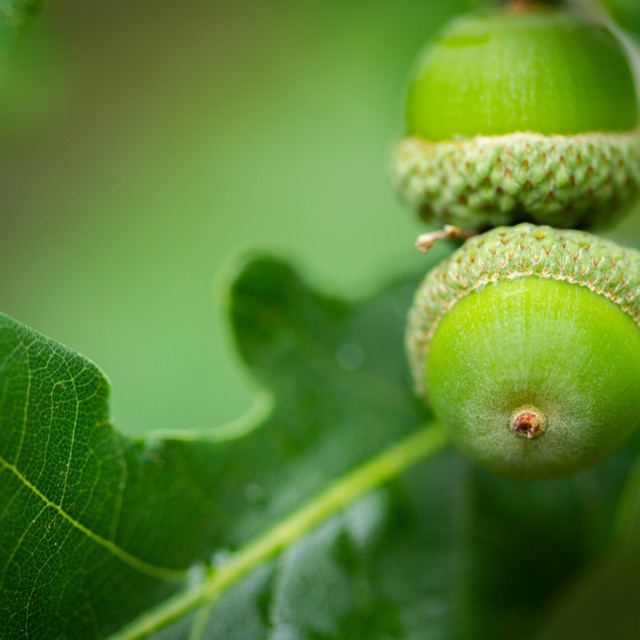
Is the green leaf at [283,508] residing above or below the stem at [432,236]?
below

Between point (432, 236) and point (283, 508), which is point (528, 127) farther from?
point (283, 508)

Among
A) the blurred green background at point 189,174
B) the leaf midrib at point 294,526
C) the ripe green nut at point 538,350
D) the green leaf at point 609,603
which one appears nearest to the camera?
the ripe green nut at point 538,350

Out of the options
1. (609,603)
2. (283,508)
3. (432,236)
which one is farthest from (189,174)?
(609,603)

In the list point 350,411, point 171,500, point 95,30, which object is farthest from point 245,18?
point 171,500

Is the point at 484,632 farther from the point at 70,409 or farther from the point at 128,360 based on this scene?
the point at 128,360

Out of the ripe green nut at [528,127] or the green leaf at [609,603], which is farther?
the green leaf at [609,603]

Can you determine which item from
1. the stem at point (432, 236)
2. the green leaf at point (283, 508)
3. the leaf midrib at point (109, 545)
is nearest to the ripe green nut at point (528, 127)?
the stem at point (432, 236)

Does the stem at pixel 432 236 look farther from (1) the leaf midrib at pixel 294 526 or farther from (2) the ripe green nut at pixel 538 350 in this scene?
(1) the leaf midrib at pixel 294 526

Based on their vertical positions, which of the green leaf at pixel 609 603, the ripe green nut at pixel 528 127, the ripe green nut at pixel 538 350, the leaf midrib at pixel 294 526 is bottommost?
the green leaf at pixel 609 603
